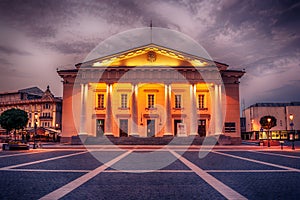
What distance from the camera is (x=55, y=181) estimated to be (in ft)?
28.3

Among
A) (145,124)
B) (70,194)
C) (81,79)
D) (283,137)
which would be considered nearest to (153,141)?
(145,124)

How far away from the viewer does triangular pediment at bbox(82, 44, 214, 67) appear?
35625mm

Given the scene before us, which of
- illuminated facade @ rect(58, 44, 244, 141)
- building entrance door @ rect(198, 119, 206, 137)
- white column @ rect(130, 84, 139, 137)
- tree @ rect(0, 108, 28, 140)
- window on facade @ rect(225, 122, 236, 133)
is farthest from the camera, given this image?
building entrance door @ rect(198, 119, 206, 137)

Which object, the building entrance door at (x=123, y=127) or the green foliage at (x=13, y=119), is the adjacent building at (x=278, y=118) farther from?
the green foliage at (x=13, y=119)

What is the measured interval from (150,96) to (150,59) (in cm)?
613

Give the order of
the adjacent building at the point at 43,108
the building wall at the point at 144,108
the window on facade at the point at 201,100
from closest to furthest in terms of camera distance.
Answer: the building wall at the point at 144,108 → the window on facade at the point at 201,100 → the adjacent building at the point at 43,108

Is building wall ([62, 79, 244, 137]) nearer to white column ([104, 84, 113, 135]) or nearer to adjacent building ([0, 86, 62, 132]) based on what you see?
white column ([104, 84, 113, 135])

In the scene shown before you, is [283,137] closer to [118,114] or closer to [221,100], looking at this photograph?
[221,100]

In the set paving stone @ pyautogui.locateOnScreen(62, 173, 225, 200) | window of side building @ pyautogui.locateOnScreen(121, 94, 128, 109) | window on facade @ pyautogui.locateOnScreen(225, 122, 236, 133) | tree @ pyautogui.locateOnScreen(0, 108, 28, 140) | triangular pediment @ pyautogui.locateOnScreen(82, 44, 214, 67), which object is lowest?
paving stone @ pyautogui.locateOnScreen(62, 173, 225, 200)

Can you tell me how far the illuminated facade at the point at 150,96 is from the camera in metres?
35.7

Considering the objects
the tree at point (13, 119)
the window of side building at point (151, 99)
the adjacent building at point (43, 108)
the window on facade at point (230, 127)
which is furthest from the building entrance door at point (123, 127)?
the adjacent building at point (43, 108)

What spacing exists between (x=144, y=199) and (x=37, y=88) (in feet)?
313

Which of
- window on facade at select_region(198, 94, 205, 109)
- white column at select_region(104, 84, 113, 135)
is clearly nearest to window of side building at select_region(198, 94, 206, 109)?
window on facade at select_region(198, 94, 205, 109)

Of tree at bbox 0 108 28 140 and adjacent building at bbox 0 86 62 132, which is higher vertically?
adjacent building at bbox 0 86 62 132
